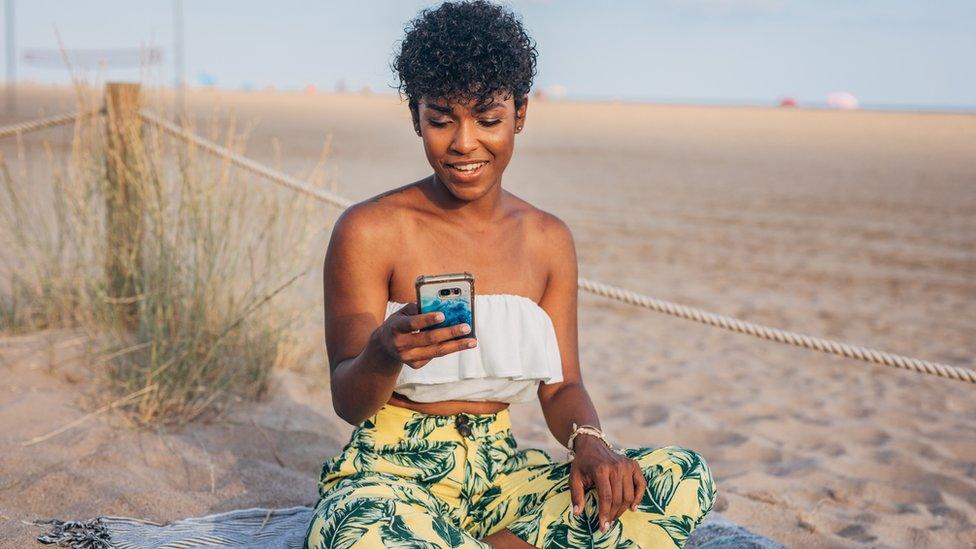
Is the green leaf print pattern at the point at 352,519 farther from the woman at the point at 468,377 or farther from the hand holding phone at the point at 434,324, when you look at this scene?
the hand holding phone at the point at 434,324

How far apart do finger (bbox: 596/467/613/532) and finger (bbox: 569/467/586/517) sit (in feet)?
0.17

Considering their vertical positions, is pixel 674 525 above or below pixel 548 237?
below

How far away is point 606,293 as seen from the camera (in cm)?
345

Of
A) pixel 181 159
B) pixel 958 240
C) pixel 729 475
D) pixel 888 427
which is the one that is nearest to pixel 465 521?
pixel 729 475

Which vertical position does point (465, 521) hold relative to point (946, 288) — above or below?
above

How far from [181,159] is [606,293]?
5.84 ft

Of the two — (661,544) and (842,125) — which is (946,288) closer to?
(661,544)

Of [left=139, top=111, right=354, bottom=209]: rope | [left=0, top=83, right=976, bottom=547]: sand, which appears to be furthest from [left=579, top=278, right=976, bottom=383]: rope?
[left=139, top=111, right=354, bottom=209]: rope

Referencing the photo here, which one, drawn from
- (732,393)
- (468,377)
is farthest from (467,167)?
(732,393)

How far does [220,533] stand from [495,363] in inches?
39.4

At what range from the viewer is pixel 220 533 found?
2.40 m

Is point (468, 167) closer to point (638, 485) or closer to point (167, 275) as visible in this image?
point (638, 485)

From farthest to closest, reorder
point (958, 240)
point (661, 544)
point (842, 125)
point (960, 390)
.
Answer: point (842, 125) → point (958, 240) → point (960, 390) → point (661, 544)

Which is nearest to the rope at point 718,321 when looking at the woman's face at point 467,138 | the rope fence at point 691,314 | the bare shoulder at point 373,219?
the rope fence at point 691,314
